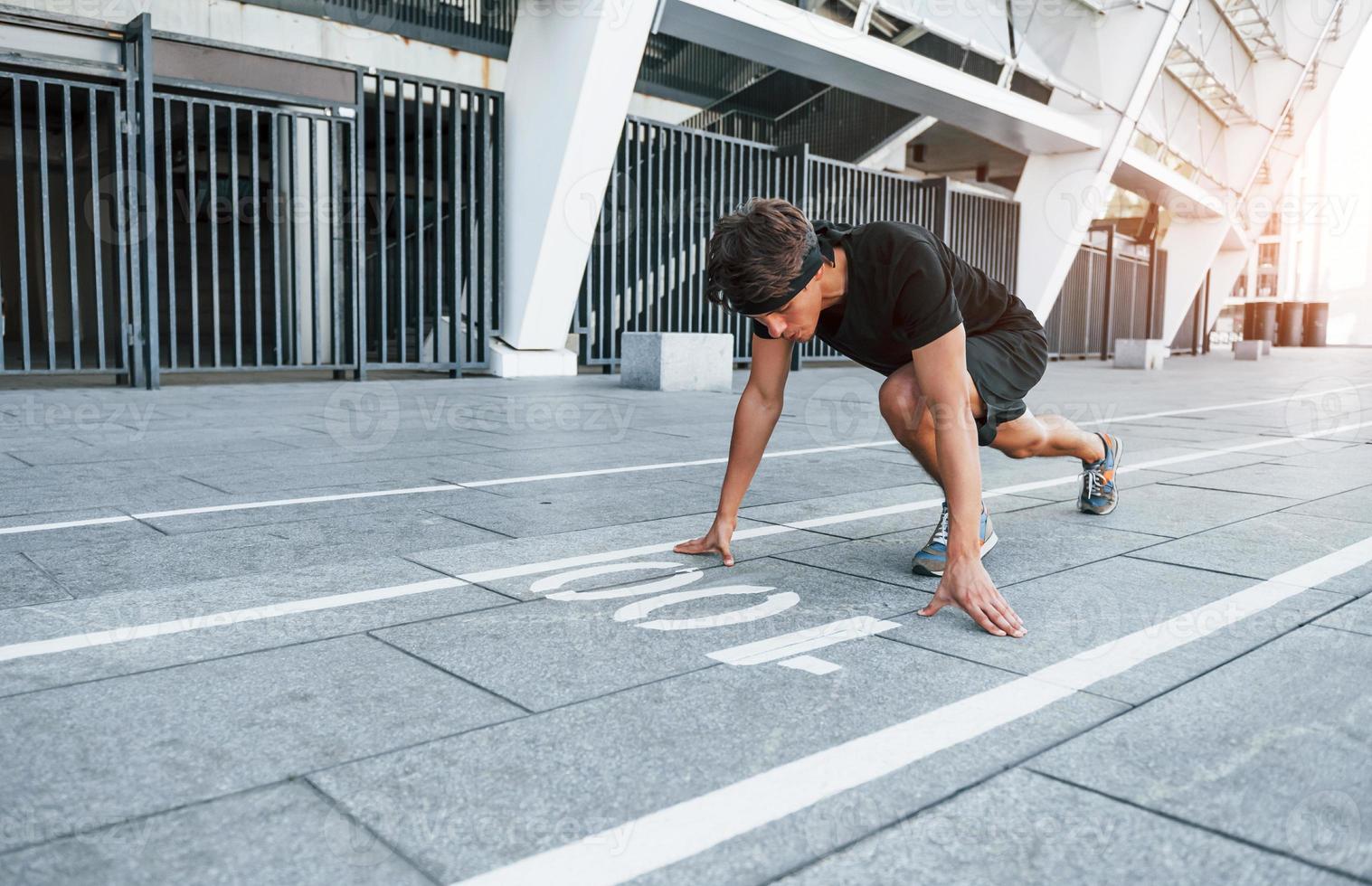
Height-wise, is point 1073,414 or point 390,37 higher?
point 390,37

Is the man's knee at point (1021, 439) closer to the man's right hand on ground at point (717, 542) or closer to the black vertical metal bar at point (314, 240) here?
the man's right hand on ground at point (717, 542)

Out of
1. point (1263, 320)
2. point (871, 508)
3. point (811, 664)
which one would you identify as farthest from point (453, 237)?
point (1263, 320)

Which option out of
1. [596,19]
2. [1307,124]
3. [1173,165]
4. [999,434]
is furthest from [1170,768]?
[1307,124]

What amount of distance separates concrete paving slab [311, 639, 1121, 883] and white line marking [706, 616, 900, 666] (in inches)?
3.4

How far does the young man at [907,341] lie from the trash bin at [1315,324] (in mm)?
47725

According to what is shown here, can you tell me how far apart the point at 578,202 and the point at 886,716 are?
36.4ft

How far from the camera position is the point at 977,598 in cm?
278

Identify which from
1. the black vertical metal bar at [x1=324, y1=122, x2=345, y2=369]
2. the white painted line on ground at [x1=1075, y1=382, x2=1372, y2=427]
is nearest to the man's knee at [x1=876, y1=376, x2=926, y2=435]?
the white painted line on ground at [x1=1075, y1=382, x2=1372, y2=427]

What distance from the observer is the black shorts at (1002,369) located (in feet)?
11.7

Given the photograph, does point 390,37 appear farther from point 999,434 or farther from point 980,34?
point 999,434

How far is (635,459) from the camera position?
240 inches

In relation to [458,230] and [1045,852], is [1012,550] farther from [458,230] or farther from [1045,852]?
[458,230]

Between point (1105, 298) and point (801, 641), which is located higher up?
point (1105, 298)

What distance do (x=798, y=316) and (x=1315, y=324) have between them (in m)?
49.3
